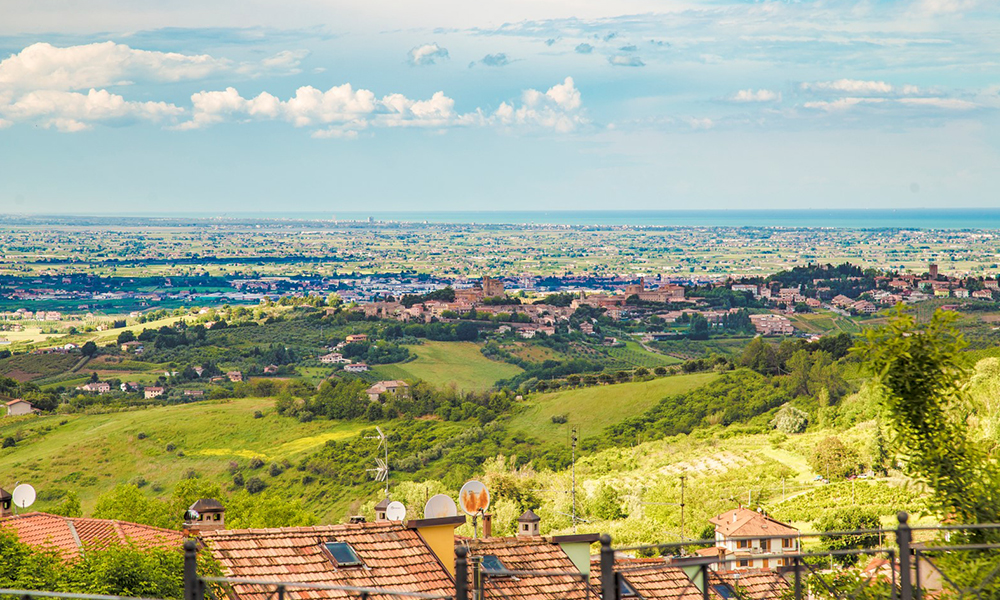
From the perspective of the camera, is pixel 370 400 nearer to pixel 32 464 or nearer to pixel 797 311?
pixel 32 464

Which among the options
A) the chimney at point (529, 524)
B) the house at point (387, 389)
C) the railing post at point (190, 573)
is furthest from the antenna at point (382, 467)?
the railing post at point (190, 573)

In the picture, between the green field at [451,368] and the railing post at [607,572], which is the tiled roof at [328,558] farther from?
the green field at [451,368]

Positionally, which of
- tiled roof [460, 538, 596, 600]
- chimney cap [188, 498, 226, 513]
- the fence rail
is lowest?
chimney cap [188, 498, 226, 513]

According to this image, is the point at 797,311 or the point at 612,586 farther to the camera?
the point at 797,311

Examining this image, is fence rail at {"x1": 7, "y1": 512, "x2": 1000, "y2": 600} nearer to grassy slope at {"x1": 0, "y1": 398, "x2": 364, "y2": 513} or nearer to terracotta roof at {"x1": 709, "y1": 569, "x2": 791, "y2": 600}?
terracotta roof at {"x1": 709, "y1": 569, "x2": 791, "y2": 600}

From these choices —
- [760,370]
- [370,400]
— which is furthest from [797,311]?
[370,400]

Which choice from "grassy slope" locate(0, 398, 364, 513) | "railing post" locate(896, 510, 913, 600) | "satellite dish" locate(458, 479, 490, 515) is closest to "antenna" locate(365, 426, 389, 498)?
"grassy slope" locate(0, 398, 364, 513)
